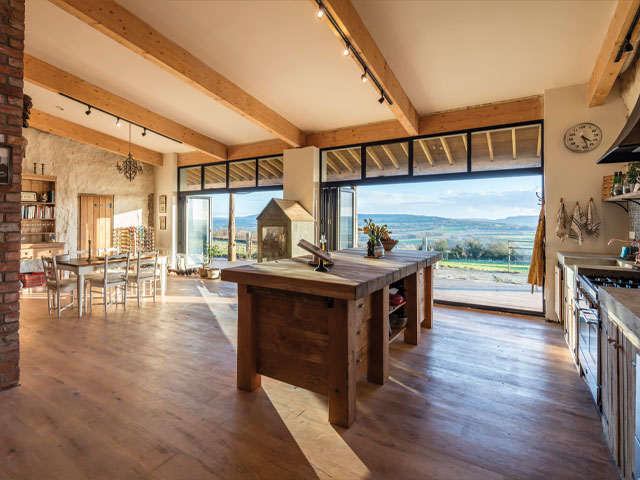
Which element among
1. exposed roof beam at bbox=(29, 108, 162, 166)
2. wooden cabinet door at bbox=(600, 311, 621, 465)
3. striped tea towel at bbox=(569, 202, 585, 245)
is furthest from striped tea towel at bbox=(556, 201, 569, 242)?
exposed roof beam at bbox=(29, 108, 162, 166)

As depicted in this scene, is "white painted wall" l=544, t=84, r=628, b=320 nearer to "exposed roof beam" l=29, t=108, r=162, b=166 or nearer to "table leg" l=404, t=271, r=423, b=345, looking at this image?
"table leg" l=404, t=271, r=423, b=345

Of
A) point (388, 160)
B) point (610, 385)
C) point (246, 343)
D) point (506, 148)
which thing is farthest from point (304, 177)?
point (610, 385)

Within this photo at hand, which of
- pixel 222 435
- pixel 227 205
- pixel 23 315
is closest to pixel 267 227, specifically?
pixel 227 205

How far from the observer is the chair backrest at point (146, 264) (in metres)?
5.04

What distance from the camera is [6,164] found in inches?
98.6

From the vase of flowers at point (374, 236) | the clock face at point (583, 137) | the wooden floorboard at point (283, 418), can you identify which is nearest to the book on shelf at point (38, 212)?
the wooden floorboard at point (283, 418)

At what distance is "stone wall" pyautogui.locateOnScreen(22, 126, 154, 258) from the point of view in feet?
23.0

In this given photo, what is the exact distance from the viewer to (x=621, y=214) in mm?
3889

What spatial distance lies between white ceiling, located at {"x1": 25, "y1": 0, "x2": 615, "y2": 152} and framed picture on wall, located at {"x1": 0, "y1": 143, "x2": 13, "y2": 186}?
2085 mm

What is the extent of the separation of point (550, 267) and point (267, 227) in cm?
442

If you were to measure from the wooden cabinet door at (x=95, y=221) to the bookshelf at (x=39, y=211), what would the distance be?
0.54m

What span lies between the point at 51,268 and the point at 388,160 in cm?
534

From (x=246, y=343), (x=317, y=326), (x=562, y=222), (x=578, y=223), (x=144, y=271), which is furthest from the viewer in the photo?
(x=144, y=271)

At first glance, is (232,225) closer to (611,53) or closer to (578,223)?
(578,223)
